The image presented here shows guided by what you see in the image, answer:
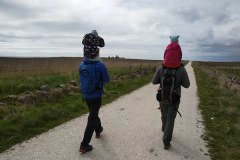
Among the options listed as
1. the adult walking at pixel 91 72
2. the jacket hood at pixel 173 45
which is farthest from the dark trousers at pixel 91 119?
the jacket hood at pixel 173 45

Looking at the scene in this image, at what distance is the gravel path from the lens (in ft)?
19.3

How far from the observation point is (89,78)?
5852mm

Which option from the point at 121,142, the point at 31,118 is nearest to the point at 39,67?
the point at 31,118

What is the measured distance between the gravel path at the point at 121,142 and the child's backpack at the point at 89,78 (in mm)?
1226

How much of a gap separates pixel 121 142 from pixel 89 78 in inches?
68.3

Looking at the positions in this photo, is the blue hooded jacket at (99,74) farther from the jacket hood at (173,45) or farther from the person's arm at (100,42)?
the jacket hood at (173,45)

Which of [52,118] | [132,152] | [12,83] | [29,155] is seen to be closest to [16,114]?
[52,118]

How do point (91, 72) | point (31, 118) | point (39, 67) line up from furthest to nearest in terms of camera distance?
point (39, 67) → point (31, 118) → point (91, 72)

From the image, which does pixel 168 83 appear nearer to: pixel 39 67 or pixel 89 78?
pixel 89 78

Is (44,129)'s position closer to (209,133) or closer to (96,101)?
(96,101)

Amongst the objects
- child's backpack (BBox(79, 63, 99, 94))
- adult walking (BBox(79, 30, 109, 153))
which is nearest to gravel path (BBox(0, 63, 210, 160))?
adult walking (BBox(79, 30, 109, 153))

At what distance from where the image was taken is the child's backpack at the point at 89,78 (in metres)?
Answer: 5.83

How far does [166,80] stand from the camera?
6.34 metres

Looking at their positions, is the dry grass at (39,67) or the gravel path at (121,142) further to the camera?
the dry grass at (39,67)
